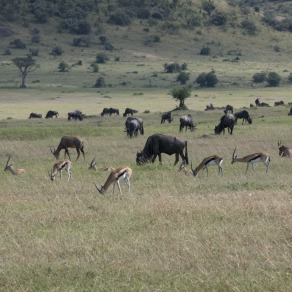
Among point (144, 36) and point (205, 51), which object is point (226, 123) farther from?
point (144, 36)

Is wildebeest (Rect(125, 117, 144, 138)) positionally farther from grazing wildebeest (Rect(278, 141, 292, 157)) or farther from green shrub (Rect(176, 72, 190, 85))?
green shrub (Rect(176, 72, 190, 85))

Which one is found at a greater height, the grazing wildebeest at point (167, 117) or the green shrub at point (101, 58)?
the grazing wildebeest at point (167, 117)

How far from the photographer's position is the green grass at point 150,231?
8.80 metres

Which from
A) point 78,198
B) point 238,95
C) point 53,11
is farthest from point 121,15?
point 78,198

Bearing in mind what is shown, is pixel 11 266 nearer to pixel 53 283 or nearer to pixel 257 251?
pixel 53 283

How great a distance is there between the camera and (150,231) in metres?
11.6

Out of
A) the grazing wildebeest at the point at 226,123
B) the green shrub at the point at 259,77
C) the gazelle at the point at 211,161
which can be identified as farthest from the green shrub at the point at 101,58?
the gazelle at the point at 211,161

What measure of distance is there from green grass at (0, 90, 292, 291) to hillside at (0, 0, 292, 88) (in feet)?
256

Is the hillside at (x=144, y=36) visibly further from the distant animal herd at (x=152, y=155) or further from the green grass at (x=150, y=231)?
the green grass at (x=150, y=231)

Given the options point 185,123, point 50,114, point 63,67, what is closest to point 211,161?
point 185,123

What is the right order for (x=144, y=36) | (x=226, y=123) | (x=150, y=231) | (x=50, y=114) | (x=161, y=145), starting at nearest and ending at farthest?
(x=150, y=231), (x=161, y=145), (x=226, y=123), (x=50, y=114), (x=144, y=36)

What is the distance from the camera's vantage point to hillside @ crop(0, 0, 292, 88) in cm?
10421

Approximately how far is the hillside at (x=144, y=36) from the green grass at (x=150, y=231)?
77.9 meters

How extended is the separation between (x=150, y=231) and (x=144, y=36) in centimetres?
10776
